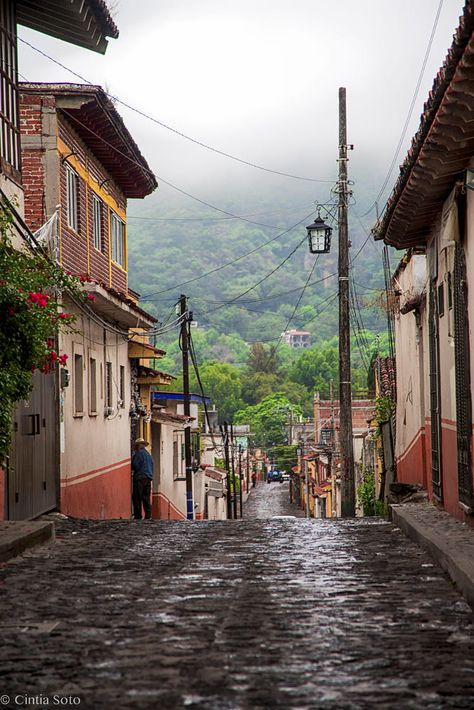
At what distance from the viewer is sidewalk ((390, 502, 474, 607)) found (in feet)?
26.2

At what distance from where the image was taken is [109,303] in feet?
71.2

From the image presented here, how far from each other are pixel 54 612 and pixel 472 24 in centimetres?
499

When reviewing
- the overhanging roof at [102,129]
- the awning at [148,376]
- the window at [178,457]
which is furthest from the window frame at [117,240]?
the window at [178,457]

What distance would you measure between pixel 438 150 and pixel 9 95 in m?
6.81

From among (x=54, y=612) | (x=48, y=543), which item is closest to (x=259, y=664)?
(x=54, y=612)

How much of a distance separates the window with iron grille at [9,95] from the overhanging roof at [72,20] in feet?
1.12

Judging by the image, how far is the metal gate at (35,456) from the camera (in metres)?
15.0

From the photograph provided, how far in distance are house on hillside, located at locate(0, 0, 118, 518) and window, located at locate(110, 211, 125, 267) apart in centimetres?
991

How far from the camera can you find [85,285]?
19969 millimetres

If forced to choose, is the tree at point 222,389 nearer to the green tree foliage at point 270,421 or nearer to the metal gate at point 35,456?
the green tree foliage at point 270,421

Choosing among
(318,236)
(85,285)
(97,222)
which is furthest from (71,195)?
(318,236)

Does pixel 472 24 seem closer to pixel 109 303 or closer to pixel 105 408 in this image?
pixel 109 303

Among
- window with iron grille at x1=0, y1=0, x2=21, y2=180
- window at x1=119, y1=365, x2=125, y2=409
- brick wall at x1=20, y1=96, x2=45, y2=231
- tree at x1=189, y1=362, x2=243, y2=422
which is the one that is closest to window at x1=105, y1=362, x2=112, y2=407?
window at x1=119, y1=365, x2=125, y2=409

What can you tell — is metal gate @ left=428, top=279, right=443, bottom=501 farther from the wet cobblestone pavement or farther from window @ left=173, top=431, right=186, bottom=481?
window @ left=173, top=431, right=186, bottom=481
